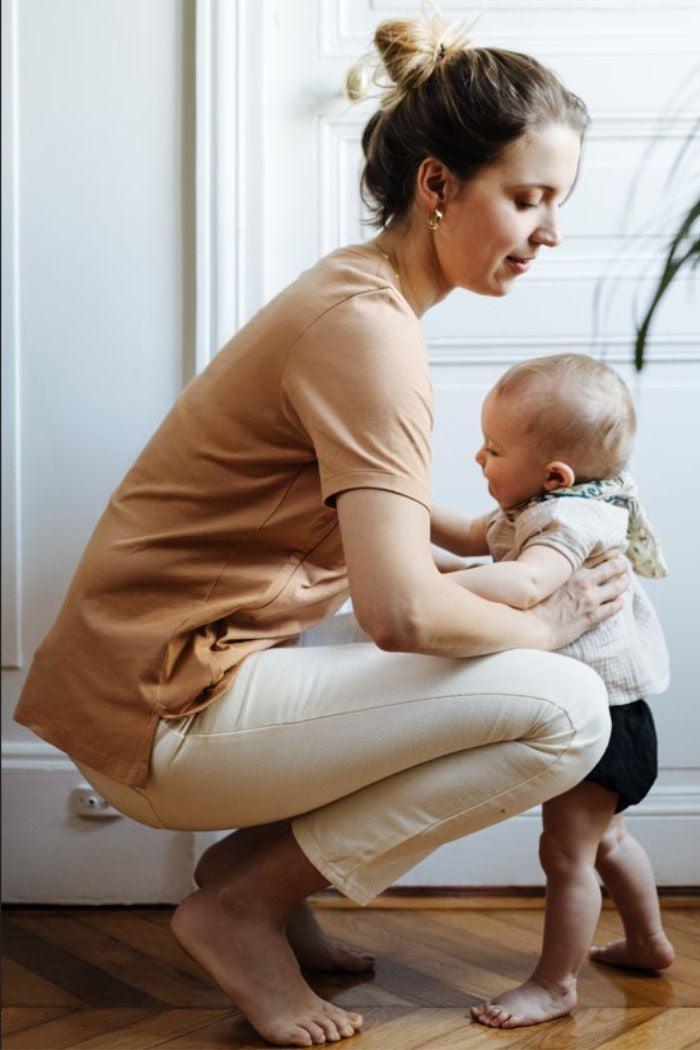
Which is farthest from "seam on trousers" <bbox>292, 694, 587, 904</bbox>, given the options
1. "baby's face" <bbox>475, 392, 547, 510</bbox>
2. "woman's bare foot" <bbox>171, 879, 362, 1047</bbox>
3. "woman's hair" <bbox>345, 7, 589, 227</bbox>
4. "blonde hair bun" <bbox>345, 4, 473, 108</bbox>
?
"blonde hair bun" <bbox>345, 4, 473, 108</bbox>

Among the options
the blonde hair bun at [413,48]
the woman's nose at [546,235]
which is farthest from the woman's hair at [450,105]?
the woman's nose at [546,235]

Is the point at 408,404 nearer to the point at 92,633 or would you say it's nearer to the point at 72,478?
the point at 92,633

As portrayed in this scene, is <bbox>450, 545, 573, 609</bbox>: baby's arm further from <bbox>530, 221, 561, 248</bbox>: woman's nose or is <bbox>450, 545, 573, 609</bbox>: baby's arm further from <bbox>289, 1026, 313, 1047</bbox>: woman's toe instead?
<bbox>289, 1026, 313, 1047</bbox>: woman's toe

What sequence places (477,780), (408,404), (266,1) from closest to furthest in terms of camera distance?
(408,404) < (477,780) < (266,1)

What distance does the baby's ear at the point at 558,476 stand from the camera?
151 centimetres

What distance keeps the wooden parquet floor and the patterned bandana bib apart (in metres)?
0.55

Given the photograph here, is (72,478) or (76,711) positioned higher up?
(72,478)

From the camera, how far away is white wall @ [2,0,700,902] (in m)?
1.89

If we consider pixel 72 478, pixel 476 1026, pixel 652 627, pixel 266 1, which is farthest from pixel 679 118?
pixel 476 1026

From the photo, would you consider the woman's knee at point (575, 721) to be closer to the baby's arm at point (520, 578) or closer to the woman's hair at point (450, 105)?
the baby's arm at point (520, 578)

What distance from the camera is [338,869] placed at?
1400 millimetres

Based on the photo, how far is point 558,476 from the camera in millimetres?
1525

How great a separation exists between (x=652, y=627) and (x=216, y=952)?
68 cm

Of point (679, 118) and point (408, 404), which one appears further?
point (679, 118)
